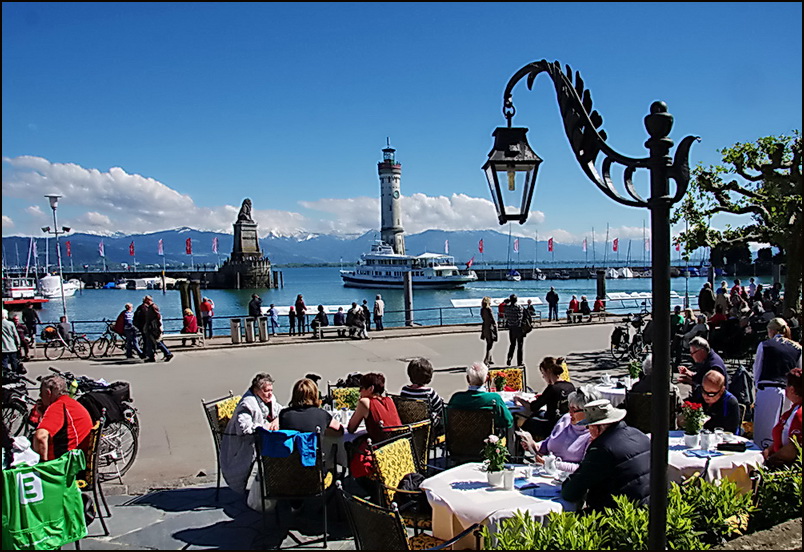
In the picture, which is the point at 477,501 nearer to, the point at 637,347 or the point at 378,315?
the point at 637,347

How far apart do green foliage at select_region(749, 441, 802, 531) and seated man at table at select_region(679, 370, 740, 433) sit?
1713 mm

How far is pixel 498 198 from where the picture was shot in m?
3.19

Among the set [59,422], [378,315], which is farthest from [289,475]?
[378,315]

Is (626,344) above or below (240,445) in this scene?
below

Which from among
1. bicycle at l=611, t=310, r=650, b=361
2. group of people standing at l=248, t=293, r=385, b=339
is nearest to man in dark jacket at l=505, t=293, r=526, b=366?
bicycle at l=611, t=310, r=650, b=361

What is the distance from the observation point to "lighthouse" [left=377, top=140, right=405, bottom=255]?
101812mm

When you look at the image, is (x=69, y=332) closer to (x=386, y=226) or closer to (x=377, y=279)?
(x=377, y=279)

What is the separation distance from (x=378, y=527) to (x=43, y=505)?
239cm

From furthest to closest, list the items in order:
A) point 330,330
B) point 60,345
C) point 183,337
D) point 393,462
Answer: point 330,330, point 183,337, point 60,345, point 393,462

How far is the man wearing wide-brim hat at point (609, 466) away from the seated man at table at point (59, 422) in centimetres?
371

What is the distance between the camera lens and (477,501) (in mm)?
3723

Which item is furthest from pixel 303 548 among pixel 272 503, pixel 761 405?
pixel 761 405

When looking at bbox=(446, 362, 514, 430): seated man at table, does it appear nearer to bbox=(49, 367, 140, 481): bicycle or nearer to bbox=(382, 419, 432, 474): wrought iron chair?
bbox=(382, 419, 432, 474): wrought iron chair

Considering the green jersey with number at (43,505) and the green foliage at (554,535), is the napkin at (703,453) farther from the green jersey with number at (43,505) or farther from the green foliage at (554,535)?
the green jersey with number at (43,505)
